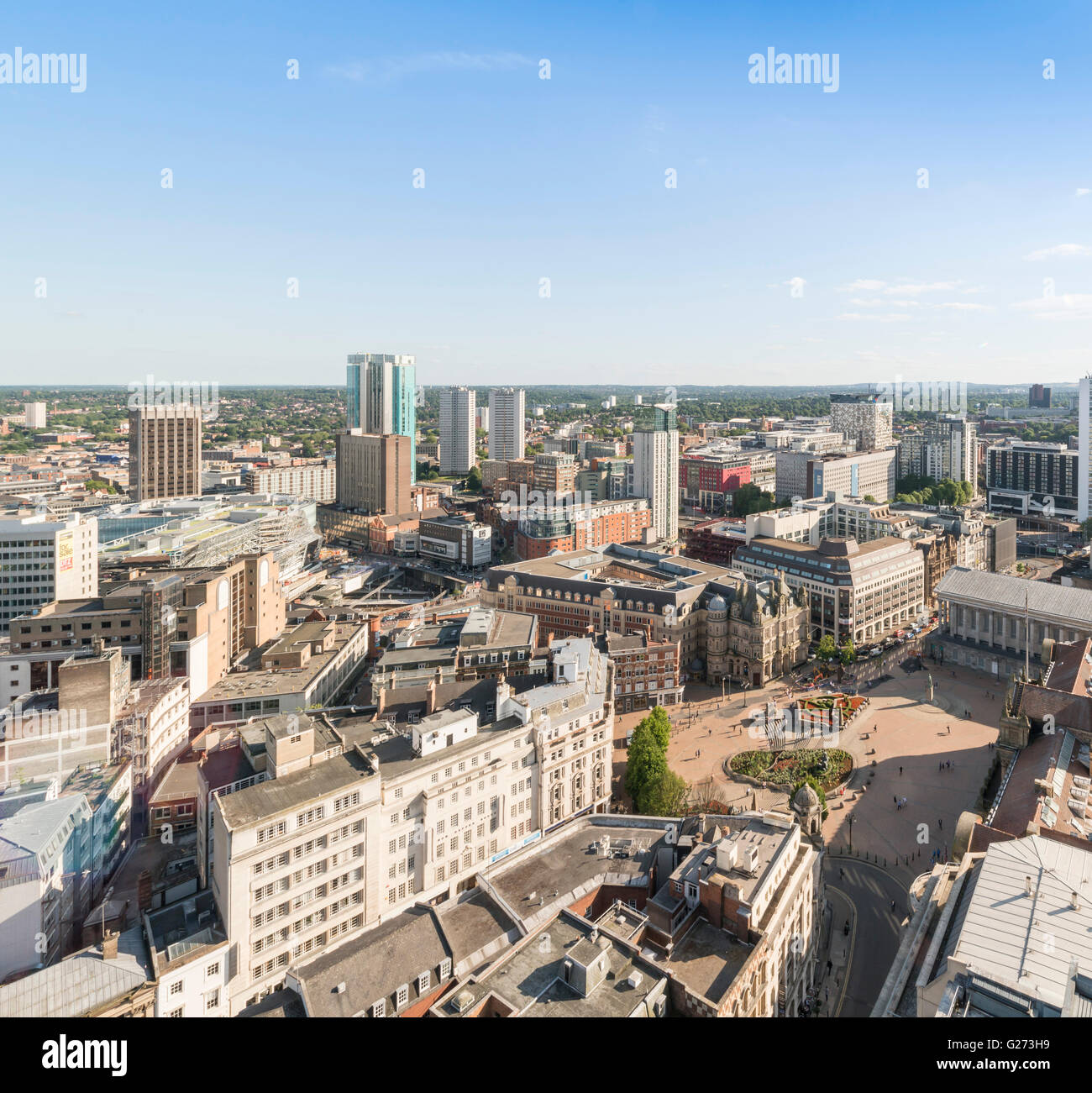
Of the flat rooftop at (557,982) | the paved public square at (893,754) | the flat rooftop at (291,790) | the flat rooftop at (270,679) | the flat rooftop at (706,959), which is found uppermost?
the flat rooftop at (291,790)

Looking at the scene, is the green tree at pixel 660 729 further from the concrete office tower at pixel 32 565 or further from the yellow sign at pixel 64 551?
the yellow sign at pixel 64 551

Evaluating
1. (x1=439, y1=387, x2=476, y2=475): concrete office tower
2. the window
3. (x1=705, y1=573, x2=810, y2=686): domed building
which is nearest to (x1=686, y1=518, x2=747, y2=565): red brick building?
(x1=705, y1=573, x2=810, y2=686): domed building

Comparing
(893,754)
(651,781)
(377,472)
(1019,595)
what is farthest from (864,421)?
(651,781)

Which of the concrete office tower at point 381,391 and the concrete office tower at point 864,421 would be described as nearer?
the concrete office tower at point 381,391

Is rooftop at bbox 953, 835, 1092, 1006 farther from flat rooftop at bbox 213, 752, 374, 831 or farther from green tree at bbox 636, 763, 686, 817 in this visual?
flat rooftop at bbox 213, 752, 374, 831

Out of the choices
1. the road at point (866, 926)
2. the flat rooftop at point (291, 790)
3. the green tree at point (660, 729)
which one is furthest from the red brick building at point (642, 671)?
the flat rooftop at point (291, 790)

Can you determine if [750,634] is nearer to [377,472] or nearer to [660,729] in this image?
[660,729]
